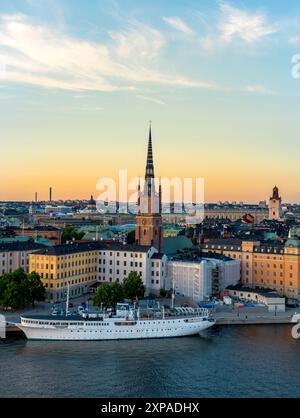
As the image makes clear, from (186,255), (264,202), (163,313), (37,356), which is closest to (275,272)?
(186,255)

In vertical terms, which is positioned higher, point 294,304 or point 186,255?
point 186,255

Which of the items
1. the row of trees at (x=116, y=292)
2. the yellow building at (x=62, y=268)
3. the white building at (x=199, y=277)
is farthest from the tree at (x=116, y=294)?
the white building at (x=199, y=277)

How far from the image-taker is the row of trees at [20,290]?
32.3m

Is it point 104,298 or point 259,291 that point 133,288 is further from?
point 259,291

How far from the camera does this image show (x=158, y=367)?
2403cm


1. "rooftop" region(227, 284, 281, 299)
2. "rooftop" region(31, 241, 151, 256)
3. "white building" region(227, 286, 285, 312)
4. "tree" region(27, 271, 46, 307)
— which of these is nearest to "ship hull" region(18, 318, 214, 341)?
"tree" region(27, 271, 46, 307)

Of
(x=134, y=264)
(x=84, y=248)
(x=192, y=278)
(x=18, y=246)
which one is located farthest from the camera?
(x=18, y=246)

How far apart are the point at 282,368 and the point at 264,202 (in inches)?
6136

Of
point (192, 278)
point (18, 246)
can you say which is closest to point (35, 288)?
point (18, 246)

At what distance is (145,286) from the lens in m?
39.6

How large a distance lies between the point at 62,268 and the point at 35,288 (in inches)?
157

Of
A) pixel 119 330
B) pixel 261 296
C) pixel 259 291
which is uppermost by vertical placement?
pixel 259 291

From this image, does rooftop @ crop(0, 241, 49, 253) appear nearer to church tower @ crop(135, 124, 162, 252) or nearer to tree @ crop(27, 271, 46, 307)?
church tower @ crop(135, 124, 162, 252)
